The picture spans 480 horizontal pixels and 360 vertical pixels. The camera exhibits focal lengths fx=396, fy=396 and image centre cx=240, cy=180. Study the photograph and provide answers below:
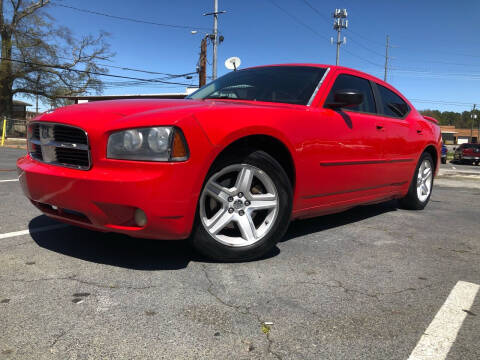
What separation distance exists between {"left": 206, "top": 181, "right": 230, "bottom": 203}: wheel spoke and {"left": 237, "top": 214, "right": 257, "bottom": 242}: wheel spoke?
18 cm

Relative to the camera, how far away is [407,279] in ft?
8.18

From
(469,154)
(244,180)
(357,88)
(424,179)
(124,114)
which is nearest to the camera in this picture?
(124,114)

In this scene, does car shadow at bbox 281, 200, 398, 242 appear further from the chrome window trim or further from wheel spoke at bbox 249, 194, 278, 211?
the chrome window trim

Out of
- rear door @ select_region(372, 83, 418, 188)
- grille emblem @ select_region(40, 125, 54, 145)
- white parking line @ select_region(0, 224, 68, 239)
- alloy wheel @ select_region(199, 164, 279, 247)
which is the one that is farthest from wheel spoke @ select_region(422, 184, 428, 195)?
grille emblem @ select_region(40, 125, 54, 145)

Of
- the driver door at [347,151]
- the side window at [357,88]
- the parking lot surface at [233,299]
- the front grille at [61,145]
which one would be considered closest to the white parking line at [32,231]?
the parking lot surface at [233,299]

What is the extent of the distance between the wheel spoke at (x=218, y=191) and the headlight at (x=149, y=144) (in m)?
0.33

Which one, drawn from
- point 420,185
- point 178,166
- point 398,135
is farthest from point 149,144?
point 420,185

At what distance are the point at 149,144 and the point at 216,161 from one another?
0.46 m

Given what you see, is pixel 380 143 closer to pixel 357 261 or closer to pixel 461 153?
pixel 357 261

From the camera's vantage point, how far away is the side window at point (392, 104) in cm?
425

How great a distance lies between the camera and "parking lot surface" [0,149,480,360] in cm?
162

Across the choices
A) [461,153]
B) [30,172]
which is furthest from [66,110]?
[461,153]

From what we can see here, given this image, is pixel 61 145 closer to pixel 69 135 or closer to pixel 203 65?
pixel 69 135

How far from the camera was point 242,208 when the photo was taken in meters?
2.63
